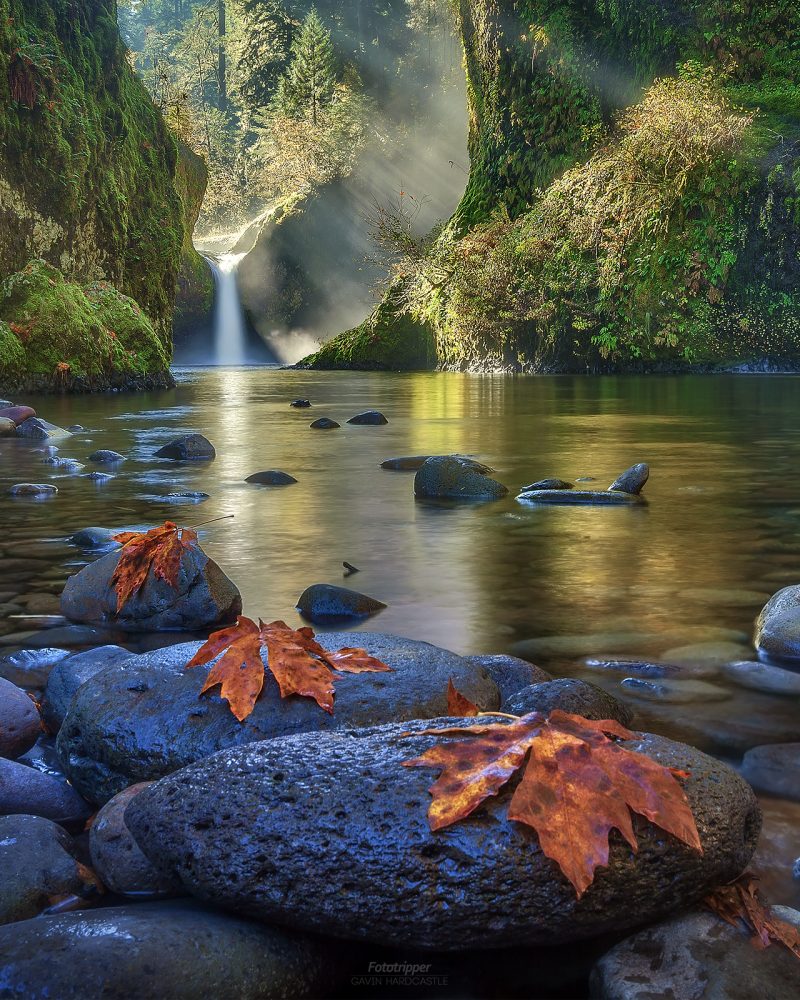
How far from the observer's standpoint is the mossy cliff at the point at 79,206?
1952 cm

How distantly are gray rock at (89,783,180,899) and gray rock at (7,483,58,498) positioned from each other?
5.40m

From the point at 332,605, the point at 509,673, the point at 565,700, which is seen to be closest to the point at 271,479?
the point at 332,605

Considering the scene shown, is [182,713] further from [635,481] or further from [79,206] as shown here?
[79,206]

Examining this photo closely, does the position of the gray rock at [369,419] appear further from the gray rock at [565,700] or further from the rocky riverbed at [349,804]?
the gray rock at [565,700]

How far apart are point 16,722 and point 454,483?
186 inches

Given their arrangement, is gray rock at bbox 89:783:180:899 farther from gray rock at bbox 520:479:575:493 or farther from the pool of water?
gray rock at bbox 520:479:575:493

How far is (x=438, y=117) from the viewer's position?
48344 millimetres

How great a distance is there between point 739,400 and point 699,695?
13.8m

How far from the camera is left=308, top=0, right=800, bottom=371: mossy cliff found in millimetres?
23500

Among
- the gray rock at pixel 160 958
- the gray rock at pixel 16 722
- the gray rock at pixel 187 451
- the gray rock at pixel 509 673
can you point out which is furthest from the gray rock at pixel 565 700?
the gray rock at pixel 187 451

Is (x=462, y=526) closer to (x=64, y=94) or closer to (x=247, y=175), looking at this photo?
(x=64, y=94)

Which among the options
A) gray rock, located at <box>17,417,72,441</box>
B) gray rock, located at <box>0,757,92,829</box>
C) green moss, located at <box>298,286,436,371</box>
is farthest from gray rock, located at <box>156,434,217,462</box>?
green moss, located at <box>298,286,436,371</box>

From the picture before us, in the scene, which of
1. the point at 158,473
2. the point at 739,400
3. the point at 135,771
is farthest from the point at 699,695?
the point at 739,400

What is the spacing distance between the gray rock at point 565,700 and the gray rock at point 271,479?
5.36m
